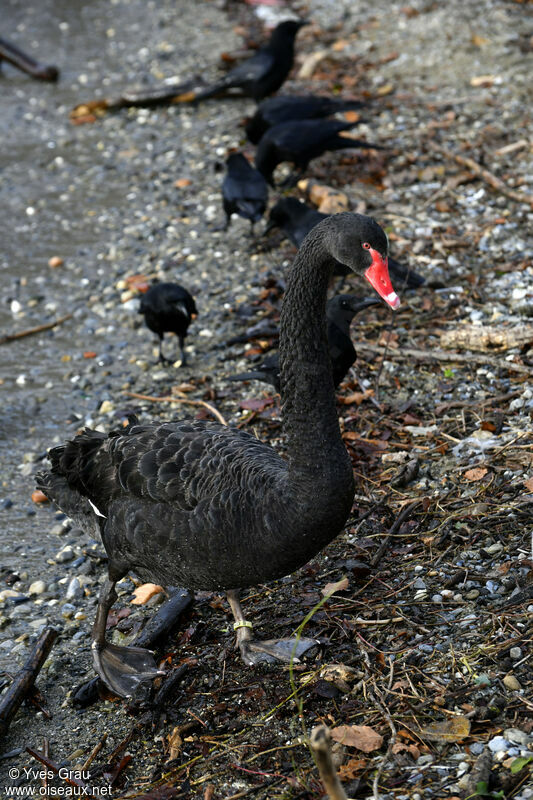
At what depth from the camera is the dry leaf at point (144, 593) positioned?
16.3 feet

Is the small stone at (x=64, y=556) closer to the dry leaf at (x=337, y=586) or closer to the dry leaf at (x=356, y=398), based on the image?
the dry leaf at (x=337, y=586)

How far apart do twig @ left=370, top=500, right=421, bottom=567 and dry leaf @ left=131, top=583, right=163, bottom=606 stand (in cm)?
129

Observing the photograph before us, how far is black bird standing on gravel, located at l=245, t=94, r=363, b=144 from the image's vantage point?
916 cm

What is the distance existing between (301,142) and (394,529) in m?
4.96

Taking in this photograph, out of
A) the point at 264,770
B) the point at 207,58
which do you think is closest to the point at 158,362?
the point at 264,770

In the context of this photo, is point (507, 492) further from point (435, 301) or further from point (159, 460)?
point (435, 301)

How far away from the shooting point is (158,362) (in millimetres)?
7098

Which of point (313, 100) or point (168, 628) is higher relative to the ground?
point (313, 100)

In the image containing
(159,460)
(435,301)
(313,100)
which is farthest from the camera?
(313,100)

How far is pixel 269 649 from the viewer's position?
13.8 ft

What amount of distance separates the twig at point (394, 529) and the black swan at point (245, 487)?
63 centimetres

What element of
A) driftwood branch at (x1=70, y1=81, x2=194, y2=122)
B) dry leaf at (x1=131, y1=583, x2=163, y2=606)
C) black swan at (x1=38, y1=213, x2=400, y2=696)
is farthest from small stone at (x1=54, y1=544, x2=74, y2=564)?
driftwood branch at (x1=70, y1=81, x2=194, y2=122)

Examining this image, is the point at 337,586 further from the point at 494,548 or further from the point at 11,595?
the point at 11,595

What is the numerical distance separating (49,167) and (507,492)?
7.95 meters
